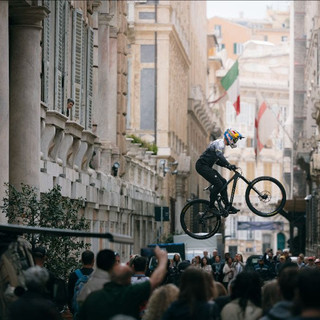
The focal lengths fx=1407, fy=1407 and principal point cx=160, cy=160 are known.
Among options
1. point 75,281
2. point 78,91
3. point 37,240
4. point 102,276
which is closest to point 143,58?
point 78,91

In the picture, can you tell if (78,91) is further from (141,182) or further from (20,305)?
(20,305)

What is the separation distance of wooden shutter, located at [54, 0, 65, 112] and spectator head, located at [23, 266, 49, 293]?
18897 mm

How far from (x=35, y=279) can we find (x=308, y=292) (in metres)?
3.24

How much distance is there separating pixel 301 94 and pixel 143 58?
39491mm

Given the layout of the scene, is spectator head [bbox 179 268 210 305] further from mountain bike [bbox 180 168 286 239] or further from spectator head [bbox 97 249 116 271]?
mountain bike [bbox 180 168 286 239]

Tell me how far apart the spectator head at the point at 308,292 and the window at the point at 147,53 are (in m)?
51.9

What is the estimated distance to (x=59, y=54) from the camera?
103ft

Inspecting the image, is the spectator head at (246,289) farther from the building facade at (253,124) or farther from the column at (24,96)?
the building facade at (253,124)

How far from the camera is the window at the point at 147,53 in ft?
202

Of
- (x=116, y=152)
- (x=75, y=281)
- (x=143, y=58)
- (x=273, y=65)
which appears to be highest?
(x=273, y=65)

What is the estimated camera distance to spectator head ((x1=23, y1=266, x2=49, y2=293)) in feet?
39.4

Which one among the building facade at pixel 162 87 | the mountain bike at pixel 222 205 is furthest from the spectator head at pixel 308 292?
the building facade at pixel 162 87

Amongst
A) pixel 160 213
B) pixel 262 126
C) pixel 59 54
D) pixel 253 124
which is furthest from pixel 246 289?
pixel 253 124

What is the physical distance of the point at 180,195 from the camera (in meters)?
70.4
